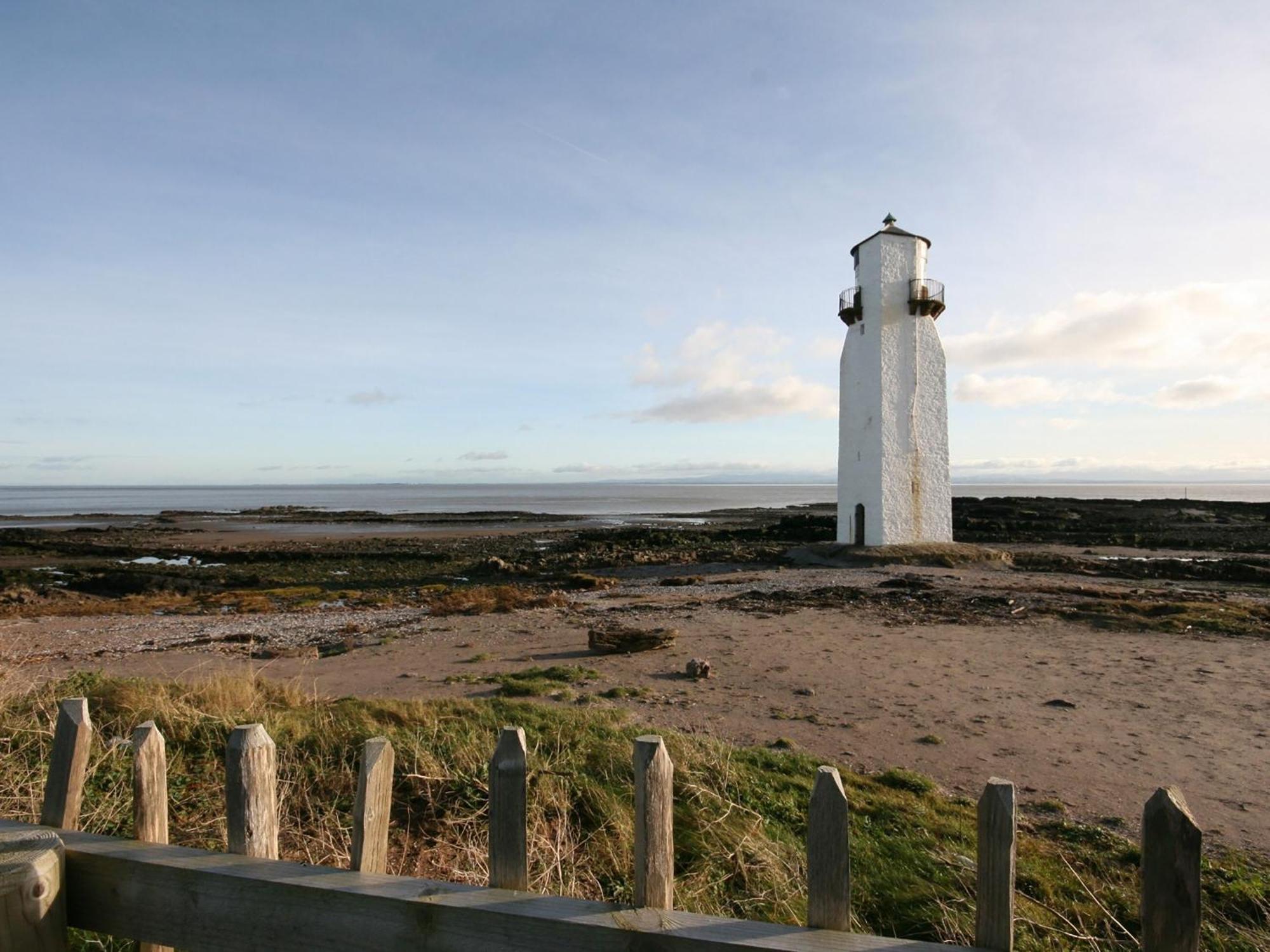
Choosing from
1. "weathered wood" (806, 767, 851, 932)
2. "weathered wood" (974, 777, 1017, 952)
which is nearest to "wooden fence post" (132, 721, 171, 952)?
"weathered wood" (806, 767, 851, 932)

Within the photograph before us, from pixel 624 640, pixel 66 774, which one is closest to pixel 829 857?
pixel 66 774

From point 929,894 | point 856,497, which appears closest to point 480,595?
point 856,497

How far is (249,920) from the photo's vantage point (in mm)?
1701

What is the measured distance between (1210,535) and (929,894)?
135ft

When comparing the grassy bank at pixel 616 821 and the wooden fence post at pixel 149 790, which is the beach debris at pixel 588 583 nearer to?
the grassy bank at pixel 616 821

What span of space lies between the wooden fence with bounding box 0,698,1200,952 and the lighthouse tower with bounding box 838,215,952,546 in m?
21.9

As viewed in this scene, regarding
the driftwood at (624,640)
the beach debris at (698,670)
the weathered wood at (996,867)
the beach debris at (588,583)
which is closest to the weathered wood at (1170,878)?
the weathered wood at (996,867)

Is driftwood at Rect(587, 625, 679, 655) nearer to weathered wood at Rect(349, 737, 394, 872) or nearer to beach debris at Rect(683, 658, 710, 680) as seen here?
beach debris at Rect(683, 658, 710, 680)

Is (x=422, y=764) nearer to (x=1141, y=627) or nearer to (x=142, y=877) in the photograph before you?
(x=142, y=877)

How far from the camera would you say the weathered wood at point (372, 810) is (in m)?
1.72

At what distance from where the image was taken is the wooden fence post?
186 cm

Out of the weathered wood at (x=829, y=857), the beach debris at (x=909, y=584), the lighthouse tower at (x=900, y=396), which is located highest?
the lighthouse tower at (x=900, y=396)

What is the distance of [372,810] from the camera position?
1.76 meters

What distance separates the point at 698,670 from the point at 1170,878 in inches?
337
